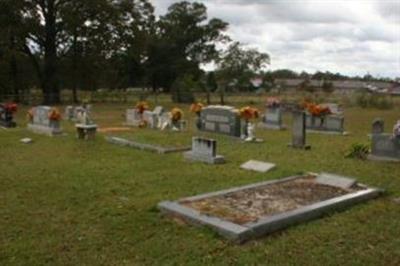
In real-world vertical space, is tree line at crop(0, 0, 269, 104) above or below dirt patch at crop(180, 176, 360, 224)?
above

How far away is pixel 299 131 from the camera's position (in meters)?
13.6

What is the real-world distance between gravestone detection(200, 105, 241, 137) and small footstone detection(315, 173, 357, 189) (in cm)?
669

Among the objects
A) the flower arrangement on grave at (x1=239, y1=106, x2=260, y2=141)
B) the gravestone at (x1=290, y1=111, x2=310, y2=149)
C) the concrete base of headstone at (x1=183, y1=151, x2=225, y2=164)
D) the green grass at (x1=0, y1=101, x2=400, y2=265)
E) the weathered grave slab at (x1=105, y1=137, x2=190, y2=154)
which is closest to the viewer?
the green grass at (x1=0, y1=101, x2=400, y2=265)

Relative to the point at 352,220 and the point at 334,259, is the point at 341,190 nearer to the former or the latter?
the point at 352,220

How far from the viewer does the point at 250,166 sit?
10430 millimetres

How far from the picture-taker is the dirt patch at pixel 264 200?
22.3 ft

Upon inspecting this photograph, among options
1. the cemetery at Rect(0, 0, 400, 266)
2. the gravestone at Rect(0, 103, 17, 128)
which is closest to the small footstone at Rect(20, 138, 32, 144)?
the cemetery at Rect(0, 0, 400, 266)

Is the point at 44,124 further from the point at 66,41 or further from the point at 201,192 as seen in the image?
the point at 66,41

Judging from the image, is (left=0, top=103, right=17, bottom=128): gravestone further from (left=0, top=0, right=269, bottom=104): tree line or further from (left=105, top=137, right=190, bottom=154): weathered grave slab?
(left=0, top=0, right=269, bottom=104): tree line

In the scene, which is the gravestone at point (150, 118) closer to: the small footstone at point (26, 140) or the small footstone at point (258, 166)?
the small footstone at point (26, 140)

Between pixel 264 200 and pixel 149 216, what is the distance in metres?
1.72

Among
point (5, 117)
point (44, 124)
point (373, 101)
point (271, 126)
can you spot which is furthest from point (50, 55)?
point (373, 101)

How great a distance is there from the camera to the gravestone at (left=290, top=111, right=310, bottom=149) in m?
13.5

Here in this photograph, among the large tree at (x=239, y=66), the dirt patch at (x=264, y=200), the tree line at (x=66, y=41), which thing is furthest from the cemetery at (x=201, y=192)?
the large tree at (x=239, y=66)
